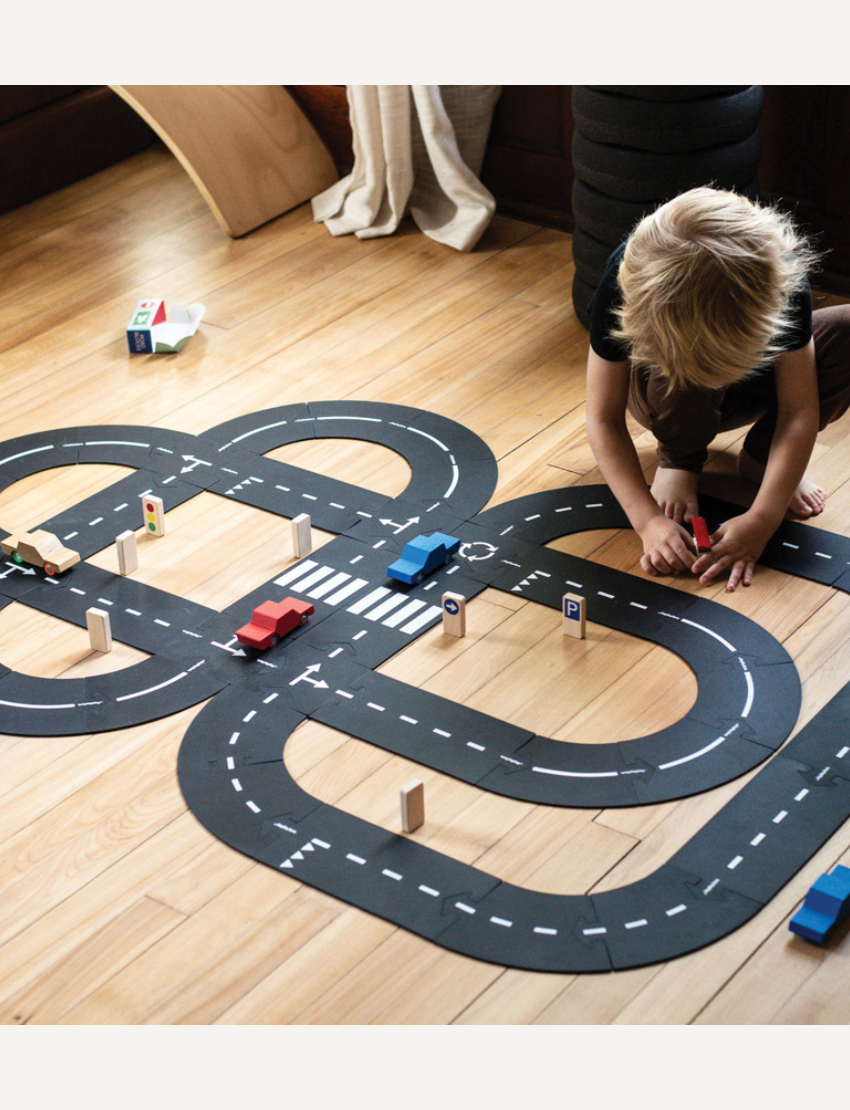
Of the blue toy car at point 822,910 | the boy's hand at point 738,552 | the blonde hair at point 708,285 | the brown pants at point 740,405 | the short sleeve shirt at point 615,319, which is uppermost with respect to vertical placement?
the blonde hair at point 708,285

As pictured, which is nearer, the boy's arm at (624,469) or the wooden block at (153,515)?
the boy's arm at (624,469)

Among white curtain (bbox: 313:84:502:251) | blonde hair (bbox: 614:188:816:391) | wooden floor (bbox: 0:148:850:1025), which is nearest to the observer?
wooden floor (bbox: 0:148:850:1025)

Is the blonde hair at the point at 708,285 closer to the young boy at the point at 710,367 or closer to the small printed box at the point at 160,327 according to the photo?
the young boy at the point at 710,367

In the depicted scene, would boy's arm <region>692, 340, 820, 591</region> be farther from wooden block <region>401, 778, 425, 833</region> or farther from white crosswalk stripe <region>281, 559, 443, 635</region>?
wooden block <region>401, 778, 425, 833</region>

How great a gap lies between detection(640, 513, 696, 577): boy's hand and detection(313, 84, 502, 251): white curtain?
4.56 feet

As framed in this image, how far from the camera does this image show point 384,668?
6.97 ft

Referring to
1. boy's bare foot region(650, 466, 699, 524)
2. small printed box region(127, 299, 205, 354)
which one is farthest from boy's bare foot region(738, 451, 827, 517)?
small printed box region(127, 299, 205, 354)

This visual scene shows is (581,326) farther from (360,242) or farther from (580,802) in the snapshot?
(580,802)

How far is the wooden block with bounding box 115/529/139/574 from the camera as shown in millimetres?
2354

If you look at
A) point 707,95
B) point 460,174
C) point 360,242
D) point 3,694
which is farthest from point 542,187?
point 3,694

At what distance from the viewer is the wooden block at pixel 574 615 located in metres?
2.12

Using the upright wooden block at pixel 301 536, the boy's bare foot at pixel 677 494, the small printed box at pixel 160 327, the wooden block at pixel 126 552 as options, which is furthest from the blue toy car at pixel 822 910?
the small printed box at pixel 160 327

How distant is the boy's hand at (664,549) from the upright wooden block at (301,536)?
57 cm

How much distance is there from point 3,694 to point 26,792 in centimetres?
24
